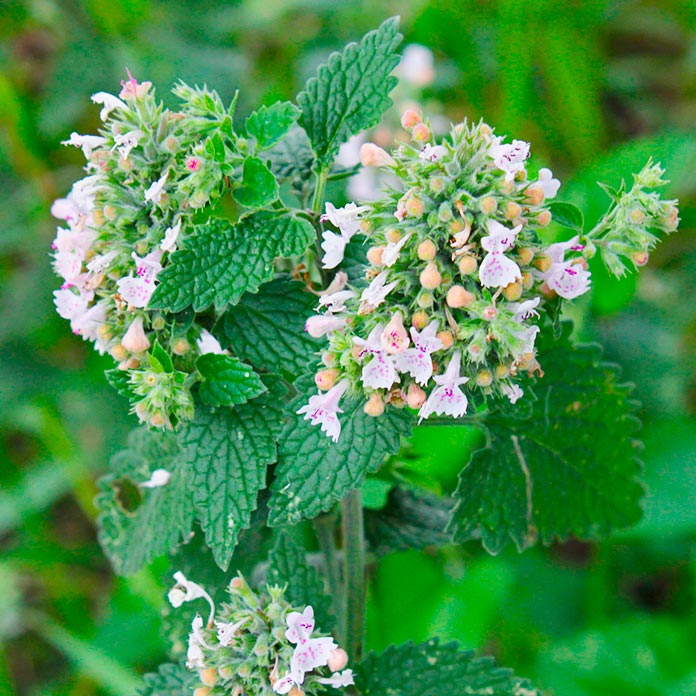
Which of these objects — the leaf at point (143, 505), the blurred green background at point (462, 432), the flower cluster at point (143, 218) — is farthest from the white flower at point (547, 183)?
the blurred green background at point (462, 432)

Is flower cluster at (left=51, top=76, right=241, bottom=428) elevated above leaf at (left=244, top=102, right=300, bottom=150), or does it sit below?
below

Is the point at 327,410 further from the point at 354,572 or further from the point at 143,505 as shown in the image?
the point at 143,505

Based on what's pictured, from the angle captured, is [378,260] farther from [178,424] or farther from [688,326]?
[688,326]

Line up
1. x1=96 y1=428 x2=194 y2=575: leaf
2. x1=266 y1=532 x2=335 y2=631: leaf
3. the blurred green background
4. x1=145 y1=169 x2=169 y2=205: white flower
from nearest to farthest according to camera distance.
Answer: x1=145 y1=169 x2=169 y2=205: white flower < x1=266 y1=532 x2=335 y2=631: leaf < x1=96 y1=428 x2=194 y2=575: leaf < the blurred green background

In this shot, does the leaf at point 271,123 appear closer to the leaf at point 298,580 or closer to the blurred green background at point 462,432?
the leaf at point 298,580

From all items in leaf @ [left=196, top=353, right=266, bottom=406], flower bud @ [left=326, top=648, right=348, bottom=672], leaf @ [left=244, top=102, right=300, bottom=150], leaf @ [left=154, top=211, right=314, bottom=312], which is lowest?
flower bud @ [left=326, top=648, right=348, bottom=672]

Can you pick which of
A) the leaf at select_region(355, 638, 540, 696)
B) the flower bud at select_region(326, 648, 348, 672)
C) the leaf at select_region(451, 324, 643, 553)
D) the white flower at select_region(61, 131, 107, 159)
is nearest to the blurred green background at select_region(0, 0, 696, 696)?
the leaf at select_region(451, 324, 643, 553)

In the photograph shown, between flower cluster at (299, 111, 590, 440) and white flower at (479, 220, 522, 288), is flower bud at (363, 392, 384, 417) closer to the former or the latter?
flower cluster at (299, 111, 590, 440)

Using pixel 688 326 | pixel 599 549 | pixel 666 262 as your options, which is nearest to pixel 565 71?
pixel 666 262
